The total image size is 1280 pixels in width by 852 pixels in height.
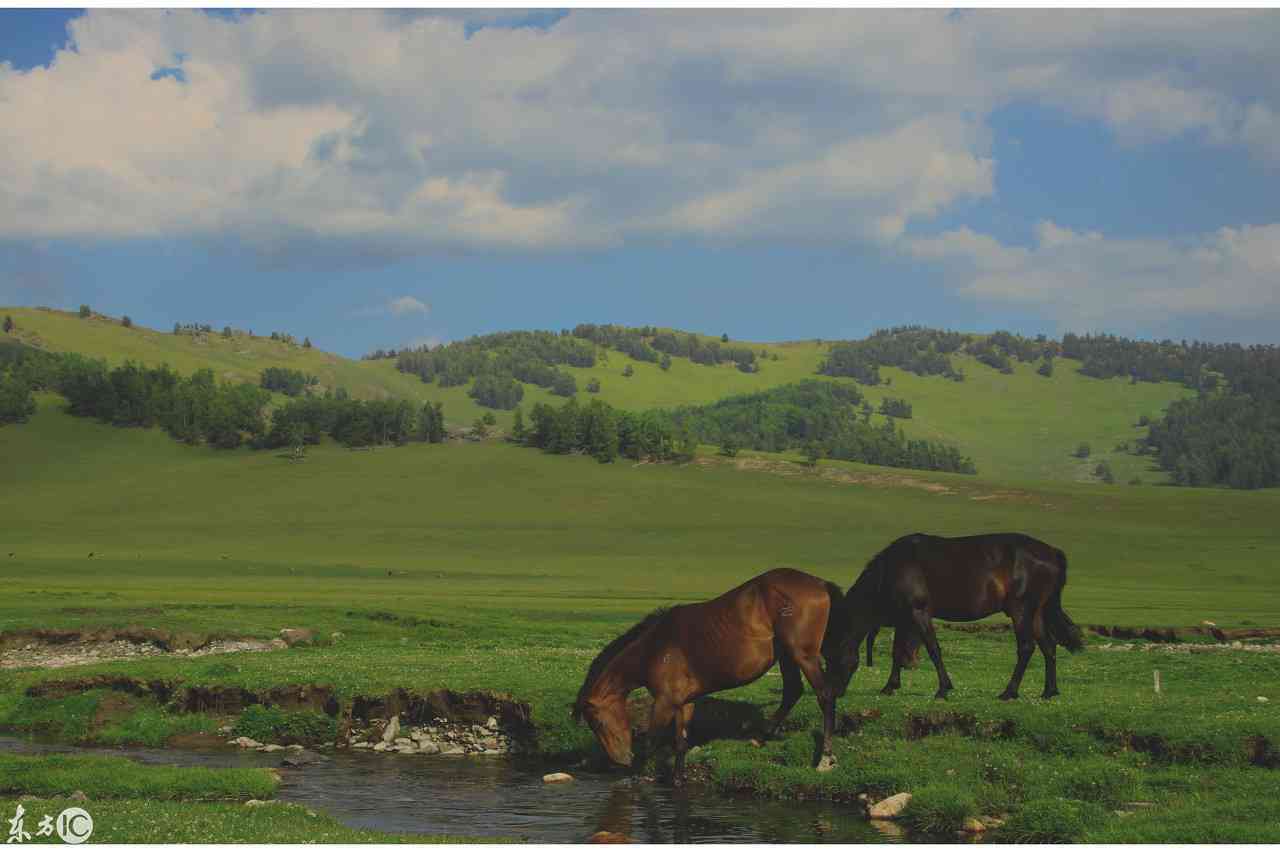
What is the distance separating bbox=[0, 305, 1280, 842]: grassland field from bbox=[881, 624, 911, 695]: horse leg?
471 millimetres

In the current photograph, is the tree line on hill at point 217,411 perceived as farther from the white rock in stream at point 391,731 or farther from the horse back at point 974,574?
the horse back at point 974,574

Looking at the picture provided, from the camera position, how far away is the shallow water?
15.4 m

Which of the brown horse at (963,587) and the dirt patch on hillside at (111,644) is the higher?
the brown horse at (963,587)

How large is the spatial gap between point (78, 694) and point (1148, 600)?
50.7m

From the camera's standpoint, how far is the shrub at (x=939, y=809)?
1509 cm

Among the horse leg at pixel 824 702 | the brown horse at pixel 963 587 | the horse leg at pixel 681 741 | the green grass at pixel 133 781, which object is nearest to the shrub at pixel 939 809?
the horse leg at pixel 824 702

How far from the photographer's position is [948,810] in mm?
15141

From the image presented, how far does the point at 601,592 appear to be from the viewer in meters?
61.8

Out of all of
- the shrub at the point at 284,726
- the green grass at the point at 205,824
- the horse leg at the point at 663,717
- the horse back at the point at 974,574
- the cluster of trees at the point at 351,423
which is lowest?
the shrub at the point at 284,726

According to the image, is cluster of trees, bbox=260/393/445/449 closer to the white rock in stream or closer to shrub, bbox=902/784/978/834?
the white rock in stream

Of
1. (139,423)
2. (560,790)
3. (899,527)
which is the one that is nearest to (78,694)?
(560,790)

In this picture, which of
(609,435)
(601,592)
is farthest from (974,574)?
(609,435)

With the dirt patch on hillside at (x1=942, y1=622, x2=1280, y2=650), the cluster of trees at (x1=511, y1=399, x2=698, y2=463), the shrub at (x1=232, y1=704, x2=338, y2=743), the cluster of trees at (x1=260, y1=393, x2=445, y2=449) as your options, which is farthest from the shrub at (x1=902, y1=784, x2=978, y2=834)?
the cluster of trees at (x1=260, y1=393, x2=445, y2=449)

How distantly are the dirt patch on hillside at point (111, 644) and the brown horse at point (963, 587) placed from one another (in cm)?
2003
